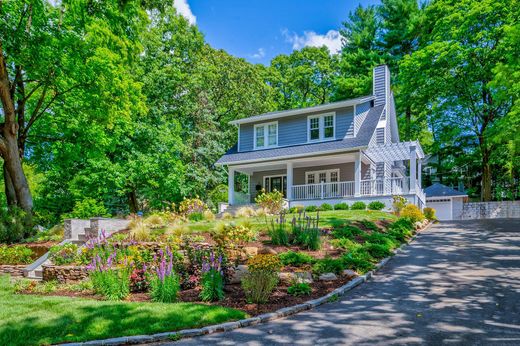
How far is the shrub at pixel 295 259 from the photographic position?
27.3ft

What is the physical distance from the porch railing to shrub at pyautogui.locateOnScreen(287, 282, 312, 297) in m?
13.7

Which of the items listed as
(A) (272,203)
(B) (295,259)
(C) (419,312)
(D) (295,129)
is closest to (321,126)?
(D) (295,129)

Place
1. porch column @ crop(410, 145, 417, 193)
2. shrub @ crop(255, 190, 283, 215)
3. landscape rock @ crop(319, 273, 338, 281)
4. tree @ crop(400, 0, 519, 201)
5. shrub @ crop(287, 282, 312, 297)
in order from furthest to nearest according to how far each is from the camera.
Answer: tree @ crop(400, 0, 519, 201)
porch column @ crop(410, 145, 417, 193)
shrub @ crop(255, 190, 283, 215)
landscape rock @ crop(319, 273, 338, 281)
shrub @ crop(287, 282, 312, 297)

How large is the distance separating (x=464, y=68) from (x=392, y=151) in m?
12.0

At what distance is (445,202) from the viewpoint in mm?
26797

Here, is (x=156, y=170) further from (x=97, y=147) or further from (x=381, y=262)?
(x=381, y=262)

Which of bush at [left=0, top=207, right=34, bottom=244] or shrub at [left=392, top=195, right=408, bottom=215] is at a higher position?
shrub at [left=392, top=195, right=408, bottom=215]

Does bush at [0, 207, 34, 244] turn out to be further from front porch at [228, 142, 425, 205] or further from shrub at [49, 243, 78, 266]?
front porch at [228, 142, 425, 205]

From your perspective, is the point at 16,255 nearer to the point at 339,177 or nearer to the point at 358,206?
the point at 358,206

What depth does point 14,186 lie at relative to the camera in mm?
13617

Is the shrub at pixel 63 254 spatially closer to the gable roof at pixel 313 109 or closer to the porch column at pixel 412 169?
the gable roof at pixel 313 109

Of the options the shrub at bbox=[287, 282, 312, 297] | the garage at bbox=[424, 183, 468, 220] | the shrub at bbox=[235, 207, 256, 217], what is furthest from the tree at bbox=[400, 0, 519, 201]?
the shrub at bbox=[287, 282, 312, 297]

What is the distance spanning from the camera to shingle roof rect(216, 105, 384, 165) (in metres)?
19.5

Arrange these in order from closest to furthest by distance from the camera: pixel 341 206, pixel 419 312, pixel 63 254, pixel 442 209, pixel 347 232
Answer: pixel 419 312, pixel 63 254, pixel 347 232, pixel 341 206, pixel 442 209
